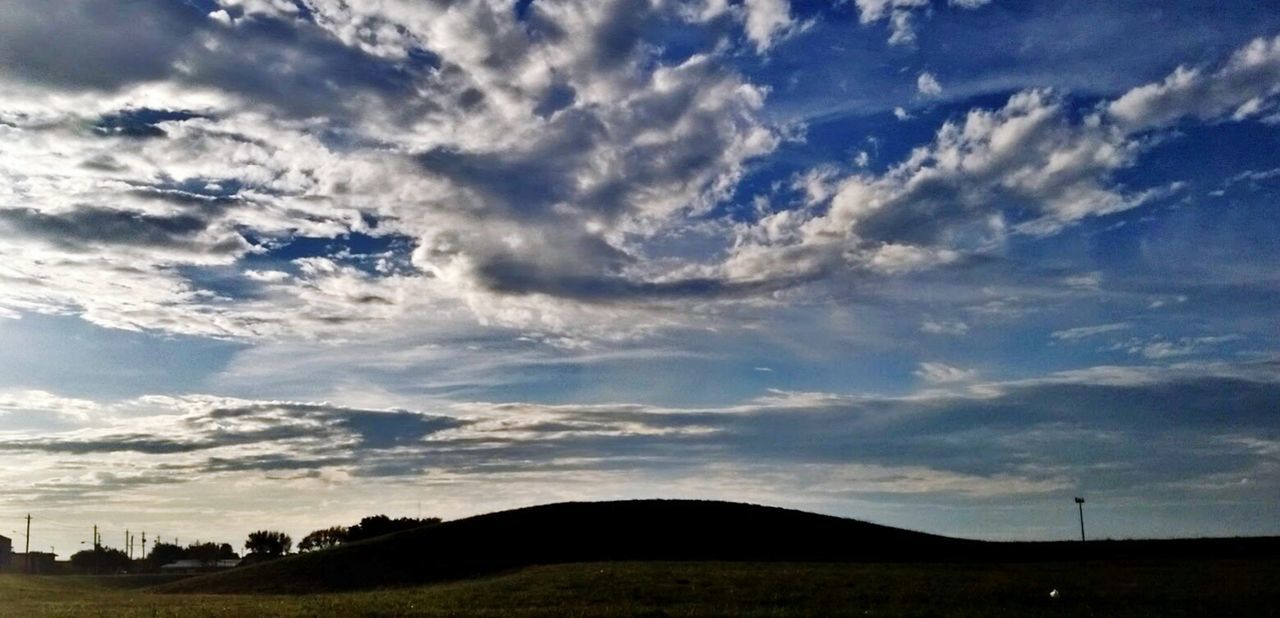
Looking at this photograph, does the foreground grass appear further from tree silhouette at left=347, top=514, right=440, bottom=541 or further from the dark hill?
tree silhouette at left=347, top=514, right=440, bottom=541

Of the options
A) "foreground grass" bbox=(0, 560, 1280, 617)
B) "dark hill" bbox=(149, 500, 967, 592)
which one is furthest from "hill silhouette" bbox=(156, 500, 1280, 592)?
"foreground grass" bbox=(0, 560, 1280, 617)

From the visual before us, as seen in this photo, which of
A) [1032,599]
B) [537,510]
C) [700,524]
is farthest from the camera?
[537,510]

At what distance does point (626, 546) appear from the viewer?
4085 inches

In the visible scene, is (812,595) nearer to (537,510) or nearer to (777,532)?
(777,532)

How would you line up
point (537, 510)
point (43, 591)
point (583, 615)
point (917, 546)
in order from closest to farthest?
point (583, 615) < point (43, 591) < point (917, 546) < point (537, 510)

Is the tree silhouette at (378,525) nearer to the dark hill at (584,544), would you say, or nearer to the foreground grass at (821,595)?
the dark hill at (584,544)

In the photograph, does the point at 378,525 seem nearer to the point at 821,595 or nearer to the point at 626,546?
the point at 626,546

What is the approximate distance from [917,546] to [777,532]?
42.4 ft

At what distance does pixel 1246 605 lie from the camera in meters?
43.2

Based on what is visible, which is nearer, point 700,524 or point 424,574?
point 424,574

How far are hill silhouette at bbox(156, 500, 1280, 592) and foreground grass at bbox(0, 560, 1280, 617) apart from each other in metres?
26.8

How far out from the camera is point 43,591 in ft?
249

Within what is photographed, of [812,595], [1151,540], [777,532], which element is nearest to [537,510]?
[777,532]

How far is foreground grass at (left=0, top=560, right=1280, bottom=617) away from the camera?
4278 cm
